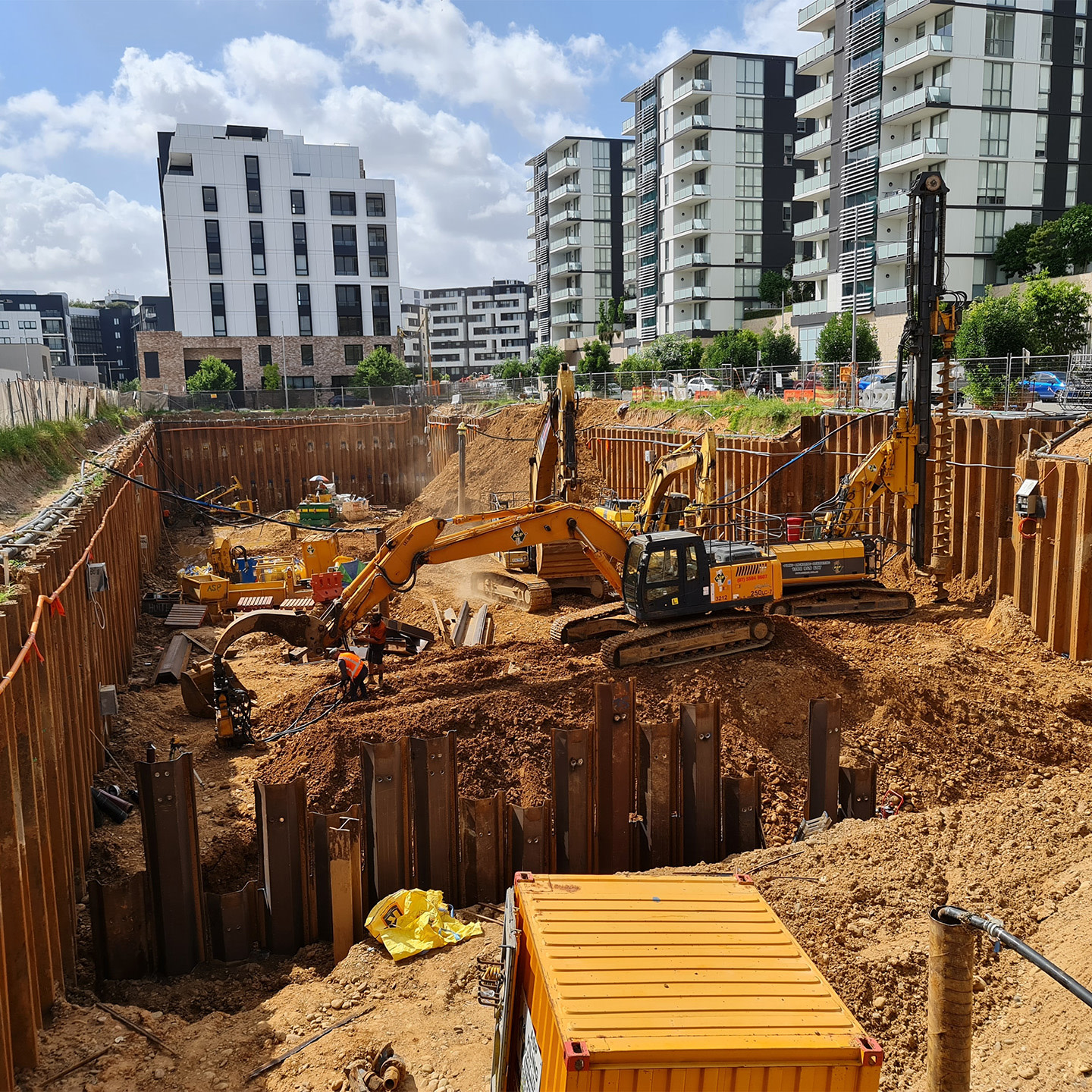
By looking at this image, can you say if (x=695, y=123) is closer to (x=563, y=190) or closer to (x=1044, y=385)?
(x=563, y=190)

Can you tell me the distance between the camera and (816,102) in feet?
185

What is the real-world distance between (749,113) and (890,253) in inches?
985

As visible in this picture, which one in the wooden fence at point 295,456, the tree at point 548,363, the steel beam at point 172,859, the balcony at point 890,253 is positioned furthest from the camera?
the tree at point 548,363

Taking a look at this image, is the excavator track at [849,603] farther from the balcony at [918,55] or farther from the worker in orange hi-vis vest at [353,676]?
the balcony at [918,55]

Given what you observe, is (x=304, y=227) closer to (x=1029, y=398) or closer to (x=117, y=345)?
(x=1029, y=398)

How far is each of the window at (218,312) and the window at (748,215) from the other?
37256 mm

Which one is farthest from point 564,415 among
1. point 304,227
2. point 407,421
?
point 304,227

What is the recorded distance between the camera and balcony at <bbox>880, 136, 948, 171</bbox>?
1837 inches

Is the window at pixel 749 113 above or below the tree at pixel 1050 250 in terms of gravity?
above

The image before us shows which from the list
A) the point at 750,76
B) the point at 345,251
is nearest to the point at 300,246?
the point at 345,251

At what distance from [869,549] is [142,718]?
1222 cm

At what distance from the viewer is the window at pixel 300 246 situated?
70.9m

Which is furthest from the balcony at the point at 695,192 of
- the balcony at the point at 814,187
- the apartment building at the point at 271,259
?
the apartment building at the point at 271,259

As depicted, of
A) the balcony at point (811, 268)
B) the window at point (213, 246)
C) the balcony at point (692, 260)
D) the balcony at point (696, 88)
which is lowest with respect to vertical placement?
the balcony at point (811, 268)
